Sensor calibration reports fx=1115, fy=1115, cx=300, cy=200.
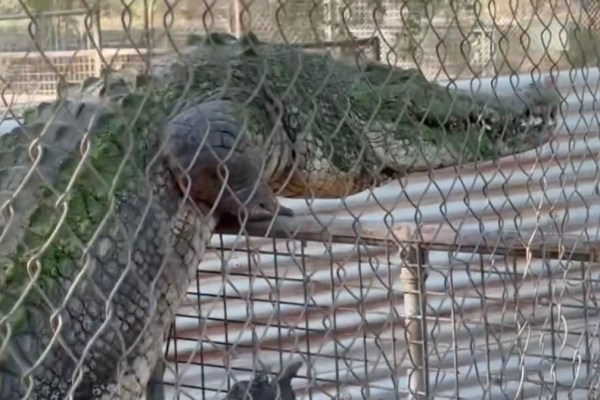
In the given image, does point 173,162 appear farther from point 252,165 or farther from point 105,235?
point 252,165

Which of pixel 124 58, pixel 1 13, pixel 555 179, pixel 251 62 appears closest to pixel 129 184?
pixel 251 62

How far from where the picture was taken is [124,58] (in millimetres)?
1553

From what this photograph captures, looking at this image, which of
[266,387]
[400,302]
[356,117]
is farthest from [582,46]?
[400,302]

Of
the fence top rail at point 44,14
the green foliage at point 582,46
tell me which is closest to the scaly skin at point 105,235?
the fence top rail at point 44,14

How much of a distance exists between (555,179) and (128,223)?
2.42 m

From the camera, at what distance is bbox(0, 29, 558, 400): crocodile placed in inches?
77.0

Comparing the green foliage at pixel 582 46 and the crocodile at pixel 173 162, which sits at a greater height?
the green foliage at pixel 582 46

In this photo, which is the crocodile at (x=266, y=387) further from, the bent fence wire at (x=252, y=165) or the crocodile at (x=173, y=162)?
the crocodile at (x=173, y=162)

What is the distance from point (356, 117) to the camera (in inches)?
102

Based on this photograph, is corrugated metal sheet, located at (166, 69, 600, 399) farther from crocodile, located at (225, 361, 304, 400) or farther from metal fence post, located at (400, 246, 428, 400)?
crocodile, located at (225, 361, 304, 400)

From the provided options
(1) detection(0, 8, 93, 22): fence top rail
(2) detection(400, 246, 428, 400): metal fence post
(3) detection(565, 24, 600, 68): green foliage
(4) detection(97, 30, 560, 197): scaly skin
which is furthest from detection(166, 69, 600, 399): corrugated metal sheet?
(1) detection(0, 8, 93, 22): fence top rail

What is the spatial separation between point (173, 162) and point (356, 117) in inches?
24.9

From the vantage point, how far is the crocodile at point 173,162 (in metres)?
1.96

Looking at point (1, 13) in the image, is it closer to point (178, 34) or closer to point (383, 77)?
point (178, 34)
